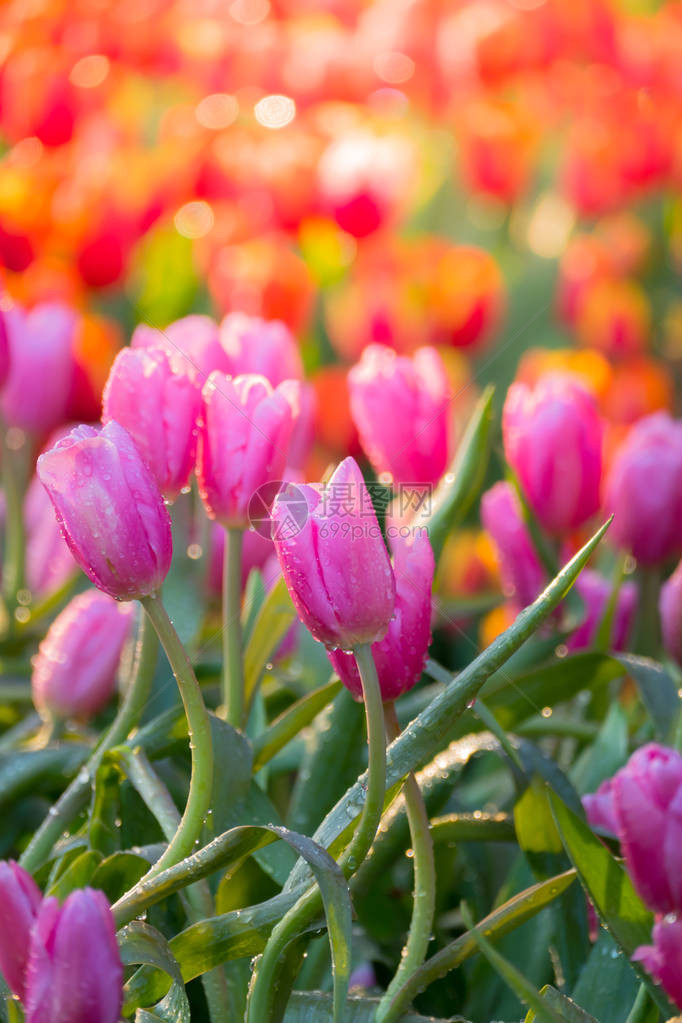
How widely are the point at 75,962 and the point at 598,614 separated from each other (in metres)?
0.50

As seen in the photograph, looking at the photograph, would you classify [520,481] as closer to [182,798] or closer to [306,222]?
[182,798]

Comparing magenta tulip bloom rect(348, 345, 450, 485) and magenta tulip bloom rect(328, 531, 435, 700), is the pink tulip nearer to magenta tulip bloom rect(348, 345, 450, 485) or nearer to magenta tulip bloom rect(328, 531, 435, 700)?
magenta tulip bloom rect(348, 345, 450, 485)

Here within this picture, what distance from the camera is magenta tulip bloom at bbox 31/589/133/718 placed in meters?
0.69

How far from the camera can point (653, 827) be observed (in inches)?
15.9

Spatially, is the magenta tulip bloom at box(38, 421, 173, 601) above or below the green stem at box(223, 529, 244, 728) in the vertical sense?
above

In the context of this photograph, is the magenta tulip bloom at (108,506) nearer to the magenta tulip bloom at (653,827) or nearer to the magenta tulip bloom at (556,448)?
the magenta tulip bloom at (653,827)

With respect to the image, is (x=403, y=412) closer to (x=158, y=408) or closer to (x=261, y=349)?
(x=261, y=349)

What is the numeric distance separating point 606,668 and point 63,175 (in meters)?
0.95

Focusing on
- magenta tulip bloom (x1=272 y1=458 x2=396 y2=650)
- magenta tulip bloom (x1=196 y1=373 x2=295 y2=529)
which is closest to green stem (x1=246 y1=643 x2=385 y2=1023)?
magenta tulip bloom (x1=272 y1=458 x2=396 y2=650)

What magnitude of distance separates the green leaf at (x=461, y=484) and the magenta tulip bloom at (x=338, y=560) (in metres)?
0.21

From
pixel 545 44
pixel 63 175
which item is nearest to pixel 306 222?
pixel 63 175

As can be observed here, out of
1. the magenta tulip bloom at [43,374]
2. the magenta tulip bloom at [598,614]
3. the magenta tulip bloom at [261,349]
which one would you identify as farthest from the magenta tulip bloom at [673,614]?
the magenta tulip bloom at [43,374]

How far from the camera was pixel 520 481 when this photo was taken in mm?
748

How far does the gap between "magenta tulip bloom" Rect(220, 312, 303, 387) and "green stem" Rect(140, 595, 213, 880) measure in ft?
0.91
